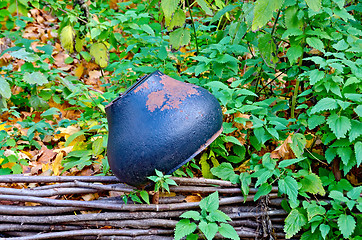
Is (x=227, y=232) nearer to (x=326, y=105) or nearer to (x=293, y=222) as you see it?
(x=293, y=222)

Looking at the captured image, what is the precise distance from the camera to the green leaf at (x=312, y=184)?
1.77 meters

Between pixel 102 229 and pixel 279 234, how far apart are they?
3.29 feet

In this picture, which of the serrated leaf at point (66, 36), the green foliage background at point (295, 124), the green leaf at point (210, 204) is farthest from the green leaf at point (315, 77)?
the serrated leaf at point (66, 36)

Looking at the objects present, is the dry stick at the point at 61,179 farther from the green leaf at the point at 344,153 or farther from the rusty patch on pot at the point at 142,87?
the green leaf at the point at 344,153

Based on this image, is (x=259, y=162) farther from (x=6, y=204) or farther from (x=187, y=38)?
(x=6, y=204)

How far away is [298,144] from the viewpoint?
75.2 inches

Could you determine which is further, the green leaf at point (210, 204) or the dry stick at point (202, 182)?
the dry stick at point (202, 182)

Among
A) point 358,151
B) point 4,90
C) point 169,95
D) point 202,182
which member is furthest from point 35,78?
point 358,151

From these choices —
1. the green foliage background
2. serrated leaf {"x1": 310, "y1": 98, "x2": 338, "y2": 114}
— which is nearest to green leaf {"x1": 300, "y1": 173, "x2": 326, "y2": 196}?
the green foliage background

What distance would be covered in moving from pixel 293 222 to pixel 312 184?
8.9 inches

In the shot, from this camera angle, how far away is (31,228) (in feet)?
6.10

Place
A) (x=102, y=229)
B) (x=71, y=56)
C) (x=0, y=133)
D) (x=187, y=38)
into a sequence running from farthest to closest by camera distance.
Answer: (x=71, y=56)
(x=0, y=133)
(x=187, y=38)
(x=102, y=229)

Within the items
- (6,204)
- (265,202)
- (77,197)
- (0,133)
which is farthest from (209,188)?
(0,133)

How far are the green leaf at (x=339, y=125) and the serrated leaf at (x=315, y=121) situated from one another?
85 mm
